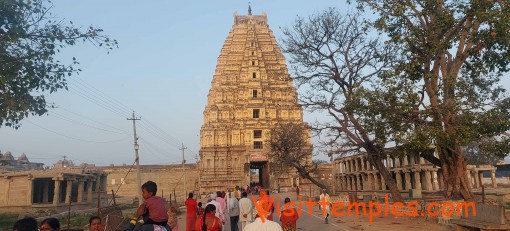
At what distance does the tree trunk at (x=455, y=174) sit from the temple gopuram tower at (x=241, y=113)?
3659 cm

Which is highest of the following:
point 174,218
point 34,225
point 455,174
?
point 455,174

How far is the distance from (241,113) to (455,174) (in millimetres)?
44793

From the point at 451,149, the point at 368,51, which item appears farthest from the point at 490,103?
the point at 368,51

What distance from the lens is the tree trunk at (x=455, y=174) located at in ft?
45.7

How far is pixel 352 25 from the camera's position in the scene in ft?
61.8

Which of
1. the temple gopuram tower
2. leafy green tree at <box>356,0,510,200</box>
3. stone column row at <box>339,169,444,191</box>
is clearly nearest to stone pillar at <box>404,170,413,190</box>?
stone column row at <box>339,169,444,191</box>

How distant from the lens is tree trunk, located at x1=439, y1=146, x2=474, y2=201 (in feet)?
45.7

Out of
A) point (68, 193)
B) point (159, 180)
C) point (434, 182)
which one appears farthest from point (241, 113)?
point (434, 182)

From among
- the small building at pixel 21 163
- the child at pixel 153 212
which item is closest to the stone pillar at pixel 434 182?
the child at pixel 153 212

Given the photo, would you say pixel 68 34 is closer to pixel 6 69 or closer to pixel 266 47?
pixel 6 69

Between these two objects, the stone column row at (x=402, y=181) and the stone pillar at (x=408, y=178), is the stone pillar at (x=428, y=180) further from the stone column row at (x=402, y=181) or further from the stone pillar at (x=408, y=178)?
the stone pillar at (x=408, y=178)

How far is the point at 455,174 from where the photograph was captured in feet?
47.1

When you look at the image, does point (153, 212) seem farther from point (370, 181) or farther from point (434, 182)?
point (370, 181)

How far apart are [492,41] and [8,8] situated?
45.1 feet
